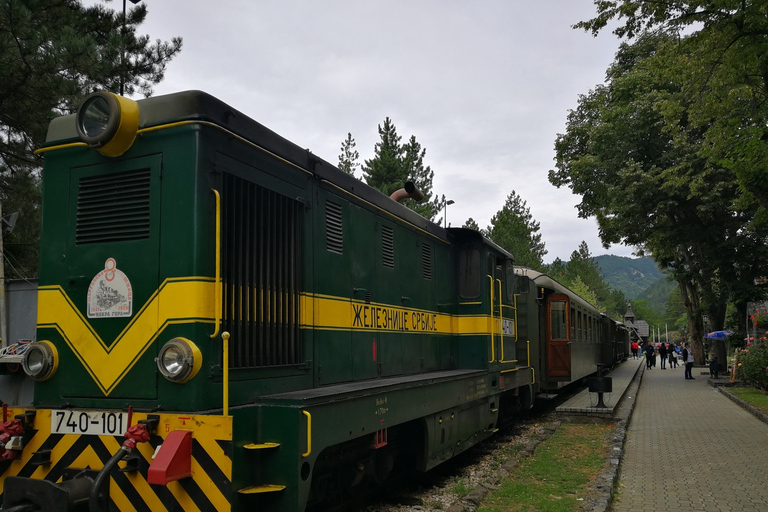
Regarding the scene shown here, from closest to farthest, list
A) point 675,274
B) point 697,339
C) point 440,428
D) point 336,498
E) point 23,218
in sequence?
1. point 336,498
2. point 440,428
3. point 23,218
4. point 675,274
5. point 697,339

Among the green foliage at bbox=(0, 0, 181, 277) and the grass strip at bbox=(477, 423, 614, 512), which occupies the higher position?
the green foliage at bbox=(0, 0, 181, 277)

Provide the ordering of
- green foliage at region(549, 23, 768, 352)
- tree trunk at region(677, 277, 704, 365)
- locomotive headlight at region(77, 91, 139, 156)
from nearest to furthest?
locomotive headlight at region(77, 91, 139, 156), green foliage at region(549, 23, 768, 352), tree trunk at region(677, 277, 704, 365)

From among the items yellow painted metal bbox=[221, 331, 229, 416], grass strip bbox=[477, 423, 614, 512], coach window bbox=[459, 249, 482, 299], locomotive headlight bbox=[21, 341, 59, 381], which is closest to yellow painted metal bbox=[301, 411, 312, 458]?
yellow painted metal bbox=[221, 331, 229, 416]

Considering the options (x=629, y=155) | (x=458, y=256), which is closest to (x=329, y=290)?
(x=458, y=256)

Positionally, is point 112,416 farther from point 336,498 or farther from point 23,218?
point 23,218

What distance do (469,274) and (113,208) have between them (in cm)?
572

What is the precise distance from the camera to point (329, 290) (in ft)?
18.3

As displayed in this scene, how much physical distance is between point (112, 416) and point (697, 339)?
32744mm

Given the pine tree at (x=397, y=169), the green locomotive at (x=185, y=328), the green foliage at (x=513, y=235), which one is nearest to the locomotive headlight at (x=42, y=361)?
the green locomotive at (x=185, y=328)

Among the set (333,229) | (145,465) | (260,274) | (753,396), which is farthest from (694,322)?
(145,465)

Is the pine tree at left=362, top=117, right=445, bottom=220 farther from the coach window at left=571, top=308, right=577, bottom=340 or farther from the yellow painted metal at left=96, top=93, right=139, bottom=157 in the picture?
the yellow painted metal at left=96, top=93, right=139, bottom=157

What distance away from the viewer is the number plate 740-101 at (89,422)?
3844mm

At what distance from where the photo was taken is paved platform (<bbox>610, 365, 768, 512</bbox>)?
6480 mm

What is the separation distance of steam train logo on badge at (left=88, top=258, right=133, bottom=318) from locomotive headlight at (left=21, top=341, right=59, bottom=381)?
42 cm
